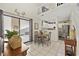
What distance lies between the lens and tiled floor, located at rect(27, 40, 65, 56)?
167 centimetres

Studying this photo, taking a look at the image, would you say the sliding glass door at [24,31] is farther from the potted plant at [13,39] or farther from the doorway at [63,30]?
the doorway at [63,30]

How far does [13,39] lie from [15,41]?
0.12 ft

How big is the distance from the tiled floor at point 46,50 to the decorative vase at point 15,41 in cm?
15

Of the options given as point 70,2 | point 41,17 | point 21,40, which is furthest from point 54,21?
point 21,40

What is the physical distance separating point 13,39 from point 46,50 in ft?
1.43

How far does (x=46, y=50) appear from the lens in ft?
5.55

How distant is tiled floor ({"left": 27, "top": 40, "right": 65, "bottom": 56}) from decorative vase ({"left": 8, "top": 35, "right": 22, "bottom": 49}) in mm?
151

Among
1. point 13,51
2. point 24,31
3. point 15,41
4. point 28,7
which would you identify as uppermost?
point 28,7

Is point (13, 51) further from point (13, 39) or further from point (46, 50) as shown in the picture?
point (46, 50)

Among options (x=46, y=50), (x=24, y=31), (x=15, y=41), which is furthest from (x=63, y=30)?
(x=15, y=41)

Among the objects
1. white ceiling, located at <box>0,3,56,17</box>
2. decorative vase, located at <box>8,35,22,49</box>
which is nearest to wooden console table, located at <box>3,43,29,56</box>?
decorative vase, located at <box>8,35,22,49</box>

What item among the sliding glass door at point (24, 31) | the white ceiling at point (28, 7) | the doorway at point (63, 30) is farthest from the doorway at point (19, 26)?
the doorway at point (63, 30)

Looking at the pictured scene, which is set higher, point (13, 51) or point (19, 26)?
point (19, 26)

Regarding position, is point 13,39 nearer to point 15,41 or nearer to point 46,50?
point 15,41
